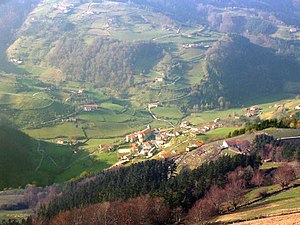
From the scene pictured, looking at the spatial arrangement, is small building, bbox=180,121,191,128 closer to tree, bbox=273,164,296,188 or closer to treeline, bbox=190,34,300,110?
treeline, bbox=190,34,300,110

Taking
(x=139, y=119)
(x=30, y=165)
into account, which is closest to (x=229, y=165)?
(x=30, y=165)

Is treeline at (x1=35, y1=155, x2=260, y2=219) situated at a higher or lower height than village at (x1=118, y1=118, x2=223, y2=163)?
higher

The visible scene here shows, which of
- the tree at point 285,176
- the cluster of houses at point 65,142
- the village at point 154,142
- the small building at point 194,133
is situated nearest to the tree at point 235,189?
the tree at point 285,176

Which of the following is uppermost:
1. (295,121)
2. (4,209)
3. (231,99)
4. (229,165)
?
(229,165)

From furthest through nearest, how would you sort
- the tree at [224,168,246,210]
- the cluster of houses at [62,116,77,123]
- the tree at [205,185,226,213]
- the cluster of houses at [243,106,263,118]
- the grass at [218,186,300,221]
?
the cluster of houses at [243,106,263,118]
the cluster of houses at [62,116,77,123]
the tree at [224,168,246,210]
the tree at [205,185,226,213]
the grass at [218,186,300,221]

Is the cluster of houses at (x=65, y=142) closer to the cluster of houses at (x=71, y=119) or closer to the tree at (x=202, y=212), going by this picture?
the cluster of houses at (x=71, y=119)

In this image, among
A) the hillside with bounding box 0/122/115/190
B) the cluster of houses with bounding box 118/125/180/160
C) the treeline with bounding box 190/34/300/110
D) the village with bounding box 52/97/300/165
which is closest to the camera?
the hillside with bounding box 0/122/115/190

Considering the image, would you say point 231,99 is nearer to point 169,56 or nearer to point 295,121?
point 169,56

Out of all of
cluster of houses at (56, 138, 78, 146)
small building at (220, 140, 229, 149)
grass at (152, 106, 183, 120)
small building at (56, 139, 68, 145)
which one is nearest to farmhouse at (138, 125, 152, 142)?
cluster of houses at (56, 138, 78, 146)

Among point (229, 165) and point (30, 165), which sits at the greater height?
point (229, 165)
